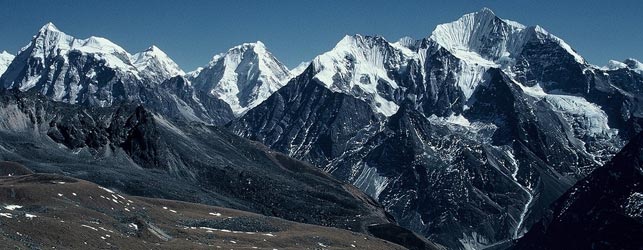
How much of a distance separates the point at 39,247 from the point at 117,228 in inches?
1120

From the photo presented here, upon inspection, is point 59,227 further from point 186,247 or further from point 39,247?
point 186,247

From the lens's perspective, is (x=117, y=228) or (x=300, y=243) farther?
(x=300, y=243)

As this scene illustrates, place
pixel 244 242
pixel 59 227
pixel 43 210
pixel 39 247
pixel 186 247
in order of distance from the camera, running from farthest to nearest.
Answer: pixel 244 242 < pixel 43 210 < pixel 186 247 < pixel 59 227 < pixel 39 247

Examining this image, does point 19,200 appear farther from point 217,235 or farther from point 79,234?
point 79,234

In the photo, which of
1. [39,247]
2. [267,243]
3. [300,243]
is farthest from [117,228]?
[300,243]

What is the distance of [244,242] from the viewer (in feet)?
507

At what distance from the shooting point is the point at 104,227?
416 feet

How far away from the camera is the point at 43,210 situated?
140875 millimetres

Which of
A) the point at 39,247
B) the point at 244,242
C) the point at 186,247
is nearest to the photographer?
the point at 39,247

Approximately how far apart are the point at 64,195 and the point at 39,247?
79.6 metres

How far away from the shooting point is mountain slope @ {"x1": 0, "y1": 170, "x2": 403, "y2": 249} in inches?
4296

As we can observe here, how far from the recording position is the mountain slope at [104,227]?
109125mm

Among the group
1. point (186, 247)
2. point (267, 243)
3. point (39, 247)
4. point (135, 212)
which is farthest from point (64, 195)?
point (39, 247)

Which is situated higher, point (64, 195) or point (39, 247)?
point (64, 195)
